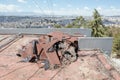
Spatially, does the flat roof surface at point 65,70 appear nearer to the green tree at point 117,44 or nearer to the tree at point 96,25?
the tree at point 96,25

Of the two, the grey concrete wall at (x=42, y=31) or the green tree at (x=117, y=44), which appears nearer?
the grey concrete wall at (x=42, y=31)

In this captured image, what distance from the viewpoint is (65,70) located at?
757 cm

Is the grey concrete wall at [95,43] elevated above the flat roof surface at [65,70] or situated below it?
above

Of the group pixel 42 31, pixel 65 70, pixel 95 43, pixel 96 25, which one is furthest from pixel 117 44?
pixel 65 70

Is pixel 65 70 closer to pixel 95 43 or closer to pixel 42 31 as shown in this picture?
pixel 95 43

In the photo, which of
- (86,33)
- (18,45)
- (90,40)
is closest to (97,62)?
(90,40)

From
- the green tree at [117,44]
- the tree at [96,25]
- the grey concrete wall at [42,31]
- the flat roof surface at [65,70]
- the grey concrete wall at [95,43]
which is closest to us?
the flat roof surface at [65,70]

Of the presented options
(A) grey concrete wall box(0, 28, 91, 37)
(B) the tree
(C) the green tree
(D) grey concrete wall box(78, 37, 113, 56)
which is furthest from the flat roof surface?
(C) the green tree

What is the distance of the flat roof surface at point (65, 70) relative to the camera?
6.85 m

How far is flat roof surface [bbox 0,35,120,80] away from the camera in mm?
6852

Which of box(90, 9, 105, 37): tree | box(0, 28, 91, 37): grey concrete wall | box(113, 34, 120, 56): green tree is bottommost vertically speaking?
box(113, 34, 120, 56): green tree

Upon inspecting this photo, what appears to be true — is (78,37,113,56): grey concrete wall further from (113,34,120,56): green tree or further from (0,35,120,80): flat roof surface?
(113,34,120,56): green tree

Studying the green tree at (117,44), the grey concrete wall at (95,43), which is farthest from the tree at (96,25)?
the grey concrete wall at (95,43)

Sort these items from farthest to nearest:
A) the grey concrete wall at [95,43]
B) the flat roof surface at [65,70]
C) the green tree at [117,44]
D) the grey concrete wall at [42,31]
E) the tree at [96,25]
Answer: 1. the green tree at [117,44]
2. the tree at [96,25]
3. the grey concrete wall at [42,31]
4. the grey concrete wall at [95,43]
5. the flat roof surface at [65,70]
